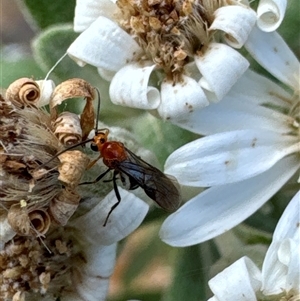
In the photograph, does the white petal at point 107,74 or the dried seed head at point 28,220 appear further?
the white petal at point 107,74

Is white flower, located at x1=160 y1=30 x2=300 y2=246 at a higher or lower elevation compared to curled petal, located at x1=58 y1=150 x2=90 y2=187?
lower

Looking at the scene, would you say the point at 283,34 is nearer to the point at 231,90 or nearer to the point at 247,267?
the point at 231,90

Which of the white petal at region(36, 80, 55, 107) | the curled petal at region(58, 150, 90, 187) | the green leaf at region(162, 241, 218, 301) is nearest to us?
the curled petal at region(58, 150, 90, 187)

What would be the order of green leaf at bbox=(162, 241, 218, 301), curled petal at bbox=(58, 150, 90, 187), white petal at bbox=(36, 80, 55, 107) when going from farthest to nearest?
green leaf at bbox=(162, 241, 218, 301)
white petal at bbox=(36, 80, 55, 107)
curled petal at bbox=(58, 150, 90, 187)

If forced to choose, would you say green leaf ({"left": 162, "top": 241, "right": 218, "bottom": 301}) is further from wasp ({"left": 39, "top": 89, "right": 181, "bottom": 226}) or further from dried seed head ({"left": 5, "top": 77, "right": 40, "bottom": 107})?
dried seed head ({"left": 5, "top": 77, "right": 40, "bottom": 107})

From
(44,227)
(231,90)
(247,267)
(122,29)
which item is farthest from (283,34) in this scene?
(44,227)

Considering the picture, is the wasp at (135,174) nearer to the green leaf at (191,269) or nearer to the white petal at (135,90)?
the white petal at (135,90)

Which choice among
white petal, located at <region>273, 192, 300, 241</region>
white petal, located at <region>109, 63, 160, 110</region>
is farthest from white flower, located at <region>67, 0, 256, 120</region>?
white petal, located at <region>273, 192, 300, 241</region>

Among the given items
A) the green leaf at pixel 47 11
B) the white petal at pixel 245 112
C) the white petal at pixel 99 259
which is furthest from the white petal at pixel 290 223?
the green leaf at pixel 47 11
